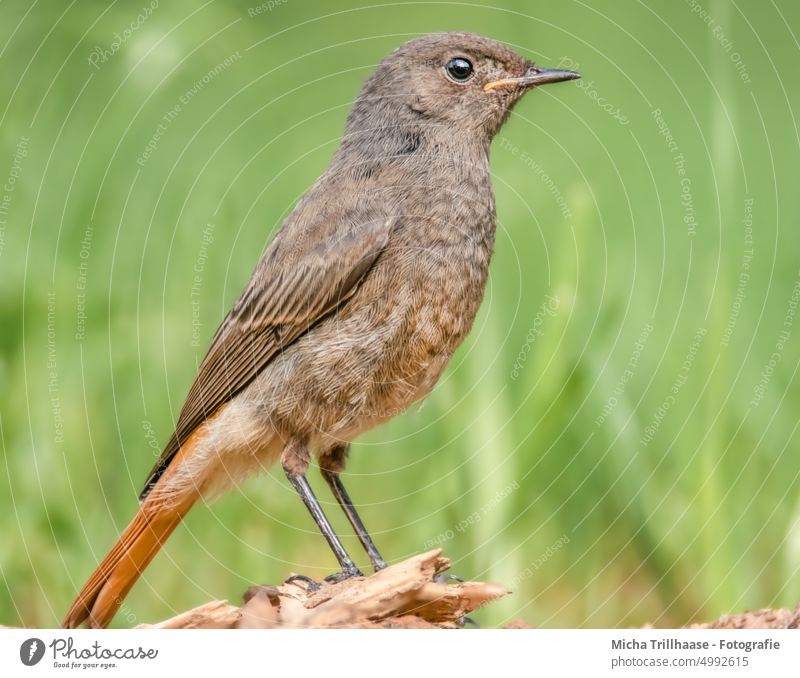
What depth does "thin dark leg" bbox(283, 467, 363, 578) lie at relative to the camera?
5152mm

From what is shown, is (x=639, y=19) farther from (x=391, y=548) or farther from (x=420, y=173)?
(x=391, y=548)

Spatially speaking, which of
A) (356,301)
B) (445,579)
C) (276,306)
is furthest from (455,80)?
(445,579)

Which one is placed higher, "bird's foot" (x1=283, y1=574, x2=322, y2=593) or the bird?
the bird

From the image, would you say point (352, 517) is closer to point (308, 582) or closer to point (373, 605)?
point (308, 582)

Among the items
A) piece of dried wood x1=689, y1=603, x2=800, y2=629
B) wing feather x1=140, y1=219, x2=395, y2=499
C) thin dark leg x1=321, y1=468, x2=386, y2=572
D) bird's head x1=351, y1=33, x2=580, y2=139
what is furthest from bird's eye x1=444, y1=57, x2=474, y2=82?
piece of dried wood x1=689, y1=603, x2=800, y2=629

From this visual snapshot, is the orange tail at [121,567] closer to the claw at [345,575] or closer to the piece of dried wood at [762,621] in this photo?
the claw at [345,575]

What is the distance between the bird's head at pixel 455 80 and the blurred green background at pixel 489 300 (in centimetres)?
40

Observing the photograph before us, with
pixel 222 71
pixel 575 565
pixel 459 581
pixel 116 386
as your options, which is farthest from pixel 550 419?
pixel 222 71

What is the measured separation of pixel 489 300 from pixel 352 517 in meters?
1.54

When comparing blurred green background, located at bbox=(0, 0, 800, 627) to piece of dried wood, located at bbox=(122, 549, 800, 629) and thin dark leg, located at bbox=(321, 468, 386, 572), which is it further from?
piece of dried wood, located at bbox=(122, 549, 800, 629)

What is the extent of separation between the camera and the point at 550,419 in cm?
598

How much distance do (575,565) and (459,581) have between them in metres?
1.09

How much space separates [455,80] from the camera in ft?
17.7

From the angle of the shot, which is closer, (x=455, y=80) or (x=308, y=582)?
(x=308, y=582)
